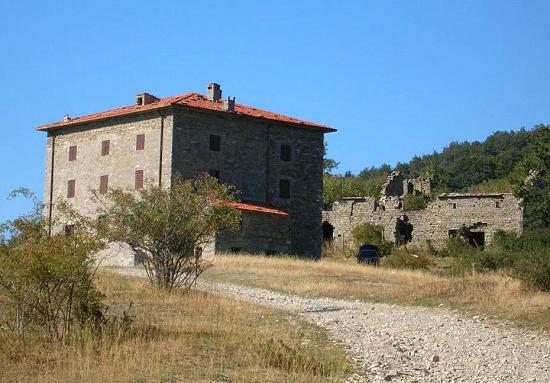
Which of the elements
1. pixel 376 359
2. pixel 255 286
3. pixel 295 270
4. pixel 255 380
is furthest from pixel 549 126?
pixel 255 380

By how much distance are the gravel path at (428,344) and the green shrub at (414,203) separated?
34.2 meters

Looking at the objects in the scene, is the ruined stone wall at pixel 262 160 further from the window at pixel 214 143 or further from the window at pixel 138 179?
the window at pixel 138 179

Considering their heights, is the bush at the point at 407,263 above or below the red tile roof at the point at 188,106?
below

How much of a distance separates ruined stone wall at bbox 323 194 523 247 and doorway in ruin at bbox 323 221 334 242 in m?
0.48

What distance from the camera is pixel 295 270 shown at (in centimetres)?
3112

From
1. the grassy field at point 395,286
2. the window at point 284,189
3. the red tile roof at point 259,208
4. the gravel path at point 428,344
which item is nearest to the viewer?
the gravel path at point 428,344

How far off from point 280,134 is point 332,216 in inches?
481

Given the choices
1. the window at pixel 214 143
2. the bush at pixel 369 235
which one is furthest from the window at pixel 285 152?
the bush at pixel 369 235

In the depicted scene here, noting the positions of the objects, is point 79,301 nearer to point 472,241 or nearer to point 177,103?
point 177,103

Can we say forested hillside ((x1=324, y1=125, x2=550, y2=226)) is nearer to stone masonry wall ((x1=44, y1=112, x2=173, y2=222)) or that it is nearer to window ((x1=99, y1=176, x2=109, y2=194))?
stone masonry wall ((x1=44, y1=112, x2=173, y2=222))

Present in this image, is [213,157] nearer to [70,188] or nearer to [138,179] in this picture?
[138,179]

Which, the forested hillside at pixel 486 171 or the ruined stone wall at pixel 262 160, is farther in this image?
the ruined stone wall at pixel 262 160

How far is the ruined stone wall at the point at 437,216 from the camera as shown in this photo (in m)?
51.6

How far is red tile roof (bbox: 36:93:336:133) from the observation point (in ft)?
144
